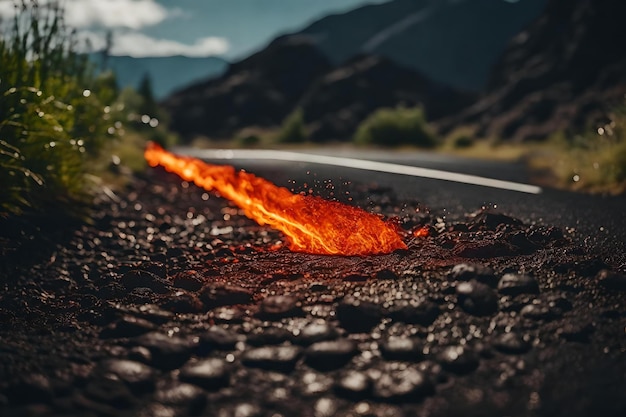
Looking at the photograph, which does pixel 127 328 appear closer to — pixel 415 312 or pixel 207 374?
pixel 207 374

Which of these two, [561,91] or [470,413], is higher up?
[561,91]

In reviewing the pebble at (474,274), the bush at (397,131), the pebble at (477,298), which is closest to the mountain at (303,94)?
the bush at (397,131)

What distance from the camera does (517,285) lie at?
3574 millimetres

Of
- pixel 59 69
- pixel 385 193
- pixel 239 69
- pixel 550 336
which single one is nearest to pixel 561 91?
pixel 385 193

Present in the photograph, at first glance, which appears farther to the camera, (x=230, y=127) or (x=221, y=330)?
(x=230, y=127)

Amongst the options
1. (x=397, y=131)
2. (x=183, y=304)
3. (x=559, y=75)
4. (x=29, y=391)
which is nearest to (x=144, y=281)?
(x=183, y=304)

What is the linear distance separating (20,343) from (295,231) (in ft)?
7.97

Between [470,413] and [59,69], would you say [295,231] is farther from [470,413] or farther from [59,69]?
[59,69]

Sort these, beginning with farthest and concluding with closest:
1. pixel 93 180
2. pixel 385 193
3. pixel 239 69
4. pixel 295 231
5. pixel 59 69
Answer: pixel 239 69
pixel 385 193
pixel 59 69
pixel 93 180
pixel 295 231

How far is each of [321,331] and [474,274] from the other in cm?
113

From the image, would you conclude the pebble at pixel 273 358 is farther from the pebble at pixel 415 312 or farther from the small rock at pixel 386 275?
the small rock at pixel 386 275

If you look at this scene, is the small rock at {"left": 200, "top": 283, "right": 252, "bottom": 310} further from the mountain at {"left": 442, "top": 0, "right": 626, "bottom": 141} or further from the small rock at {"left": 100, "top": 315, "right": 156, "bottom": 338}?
the mountain at {"left": 442, "top": 0, "right": 626, "bottom": 141}

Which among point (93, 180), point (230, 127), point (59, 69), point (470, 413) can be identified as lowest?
point (470, 413)

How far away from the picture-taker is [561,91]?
33.5 metres
